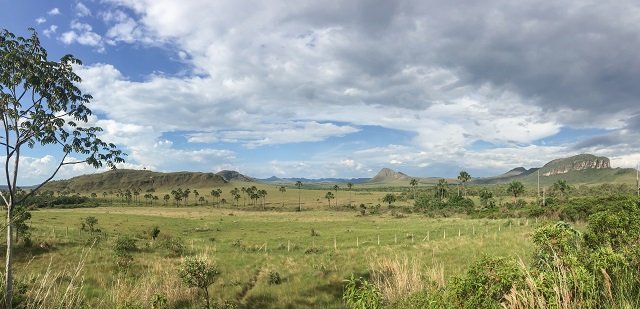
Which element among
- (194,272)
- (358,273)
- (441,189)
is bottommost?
(358,273)

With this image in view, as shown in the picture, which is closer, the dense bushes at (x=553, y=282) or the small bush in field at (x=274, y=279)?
the dense bushes at (x=553, y=282)

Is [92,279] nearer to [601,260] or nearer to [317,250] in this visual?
[317,250]

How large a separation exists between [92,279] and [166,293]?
9.60m

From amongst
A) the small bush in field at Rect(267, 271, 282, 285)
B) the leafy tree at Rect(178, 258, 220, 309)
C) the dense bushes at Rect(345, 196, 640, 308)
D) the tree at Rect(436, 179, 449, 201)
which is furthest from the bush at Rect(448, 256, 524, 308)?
the tree at Rect(436, 179, 449, 201)

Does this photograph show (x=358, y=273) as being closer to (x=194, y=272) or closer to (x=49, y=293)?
(x=194, y=272)

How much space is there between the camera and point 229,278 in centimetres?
2856

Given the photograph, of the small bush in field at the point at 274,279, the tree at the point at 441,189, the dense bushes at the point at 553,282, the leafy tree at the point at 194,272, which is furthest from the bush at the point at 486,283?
the tree at the point at 441,189

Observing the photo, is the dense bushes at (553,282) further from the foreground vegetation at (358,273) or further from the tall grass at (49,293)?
the tall grass at (49,293)

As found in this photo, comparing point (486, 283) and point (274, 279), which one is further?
point (274, 279)

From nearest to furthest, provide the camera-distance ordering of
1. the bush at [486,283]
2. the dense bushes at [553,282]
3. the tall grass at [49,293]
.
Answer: the dense bushes at [553,282]
the bush at [486,283]
the tall grass at [49,293]

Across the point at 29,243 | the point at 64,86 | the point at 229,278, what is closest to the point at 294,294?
the point at 229,278

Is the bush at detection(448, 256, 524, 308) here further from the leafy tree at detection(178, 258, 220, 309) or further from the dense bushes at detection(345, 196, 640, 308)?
the leafy tree at detection(178, 258, 220, 309)

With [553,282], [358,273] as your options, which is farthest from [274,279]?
[553,282]

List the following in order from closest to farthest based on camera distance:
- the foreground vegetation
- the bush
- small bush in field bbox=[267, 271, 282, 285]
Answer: the bush → the foreground vegetation → small bush in field bbox=[267, 271, 282, 285]
